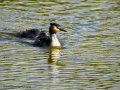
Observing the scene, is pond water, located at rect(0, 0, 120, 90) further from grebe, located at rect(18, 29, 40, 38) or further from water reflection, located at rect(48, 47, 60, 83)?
grebe, located at rect(18, 29, 40, 38)

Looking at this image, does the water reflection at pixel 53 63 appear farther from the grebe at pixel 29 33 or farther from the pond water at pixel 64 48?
the grebe at pixel 29 33

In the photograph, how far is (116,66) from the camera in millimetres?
10336

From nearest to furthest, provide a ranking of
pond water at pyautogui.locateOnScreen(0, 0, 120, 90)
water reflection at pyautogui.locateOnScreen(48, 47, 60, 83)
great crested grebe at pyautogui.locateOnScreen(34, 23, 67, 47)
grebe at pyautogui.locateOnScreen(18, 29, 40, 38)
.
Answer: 1. pond water at pyautogui.locateOnScreen(0, 0, 120, 90)
2. water reflection at pyautogui.locateOnScreen(48, 47, 60, 83)
3. great crested grebe at pyautogui.locateOnScreen(34, 23, 67, 47)
4. grebe at pyautogui.locateOnScreen(18, 29, 40, 38)

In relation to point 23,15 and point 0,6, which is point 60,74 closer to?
point 23,15

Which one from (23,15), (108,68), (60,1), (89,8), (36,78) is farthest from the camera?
(60,1)

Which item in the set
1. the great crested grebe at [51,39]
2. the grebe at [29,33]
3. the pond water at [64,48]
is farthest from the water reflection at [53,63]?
the grebe at [29,33]

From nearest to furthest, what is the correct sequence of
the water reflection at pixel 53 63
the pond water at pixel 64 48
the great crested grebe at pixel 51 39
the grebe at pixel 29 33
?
the pond water at pixel 64 48 → the water reflection at pixel 53 63 → the great crested grebe at pixel 51 39 → the grebe at pixel 29 33

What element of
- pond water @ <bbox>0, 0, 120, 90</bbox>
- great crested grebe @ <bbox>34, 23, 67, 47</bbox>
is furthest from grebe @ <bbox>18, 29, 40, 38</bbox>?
great crested grebe @ <bbox>34, 23, 67, 47</bbox>

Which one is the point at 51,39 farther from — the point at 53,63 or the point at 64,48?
the point at 53,63

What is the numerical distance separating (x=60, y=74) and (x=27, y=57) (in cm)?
249

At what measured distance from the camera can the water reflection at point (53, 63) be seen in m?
9.33

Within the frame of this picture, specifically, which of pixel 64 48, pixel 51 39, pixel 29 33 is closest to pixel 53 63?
pixel 64 48

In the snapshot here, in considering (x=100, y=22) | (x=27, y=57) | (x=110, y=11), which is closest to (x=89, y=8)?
(x=110, y=11)

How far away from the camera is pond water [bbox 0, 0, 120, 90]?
8.89 m
